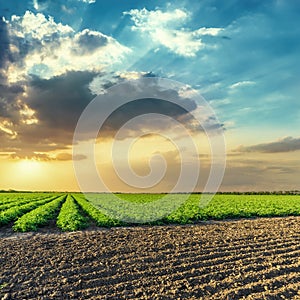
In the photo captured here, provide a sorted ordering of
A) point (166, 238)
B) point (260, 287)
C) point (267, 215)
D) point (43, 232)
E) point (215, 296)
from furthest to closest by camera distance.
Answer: point (267, 215)
point (43, 232)
point (166, 238)
point (260, 287)
point (215, 296)

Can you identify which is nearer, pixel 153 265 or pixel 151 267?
pixel 151 267

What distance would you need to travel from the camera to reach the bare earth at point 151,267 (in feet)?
27.2

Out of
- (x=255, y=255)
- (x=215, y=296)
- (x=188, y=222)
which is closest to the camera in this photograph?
(x=215, y=296)

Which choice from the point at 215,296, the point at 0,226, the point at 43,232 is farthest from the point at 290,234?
the point at 0,226

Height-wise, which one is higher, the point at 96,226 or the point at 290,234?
the point at 96,226

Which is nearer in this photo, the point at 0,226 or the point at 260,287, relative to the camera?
the point at 260,287

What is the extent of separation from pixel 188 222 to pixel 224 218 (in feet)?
14.9

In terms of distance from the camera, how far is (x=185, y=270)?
9664 mm

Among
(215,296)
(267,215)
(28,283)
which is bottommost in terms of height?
(267,215)

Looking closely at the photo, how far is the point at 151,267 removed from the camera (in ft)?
32.5

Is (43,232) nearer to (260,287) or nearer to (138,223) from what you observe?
(138,223)

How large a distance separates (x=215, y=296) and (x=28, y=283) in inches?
186

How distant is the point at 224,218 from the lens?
923 inches

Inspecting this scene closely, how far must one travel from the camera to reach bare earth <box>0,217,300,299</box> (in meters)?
8.30
